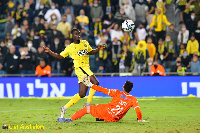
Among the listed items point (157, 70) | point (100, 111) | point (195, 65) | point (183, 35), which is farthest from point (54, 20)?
point (100, 111)

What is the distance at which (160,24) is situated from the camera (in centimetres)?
2111

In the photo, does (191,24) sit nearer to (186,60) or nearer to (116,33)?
(186,60)

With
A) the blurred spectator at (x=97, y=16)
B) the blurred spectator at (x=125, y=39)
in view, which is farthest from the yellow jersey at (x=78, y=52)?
the blurred spectator at (x=97, y=16)

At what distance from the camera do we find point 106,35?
20828 mm

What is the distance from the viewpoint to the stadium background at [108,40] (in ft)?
60.7

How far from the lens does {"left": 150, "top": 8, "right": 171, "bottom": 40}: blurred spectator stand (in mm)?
21016

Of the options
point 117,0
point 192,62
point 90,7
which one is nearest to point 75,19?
point 90,7

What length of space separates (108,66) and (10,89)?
15.5 ft

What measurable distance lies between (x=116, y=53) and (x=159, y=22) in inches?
108

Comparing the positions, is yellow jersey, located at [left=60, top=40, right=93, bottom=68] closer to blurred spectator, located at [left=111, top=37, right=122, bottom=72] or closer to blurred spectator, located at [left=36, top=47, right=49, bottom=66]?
blurred spectator, located at [left=111, top=37, right=122, bottom=72]

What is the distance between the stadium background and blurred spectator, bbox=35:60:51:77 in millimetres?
208

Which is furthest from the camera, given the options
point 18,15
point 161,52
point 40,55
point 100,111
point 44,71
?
point 18,15

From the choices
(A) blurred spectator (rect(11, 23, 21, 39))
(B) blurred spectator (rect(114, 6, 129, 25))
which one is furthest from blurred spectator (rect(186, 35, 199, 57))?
(A) blurred spectator (rect(11, 23, 21, 39))

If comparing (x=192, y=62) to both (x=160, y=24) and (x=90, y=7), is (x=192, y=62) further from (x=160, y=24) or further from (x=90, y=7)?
(x=90, y=7)
